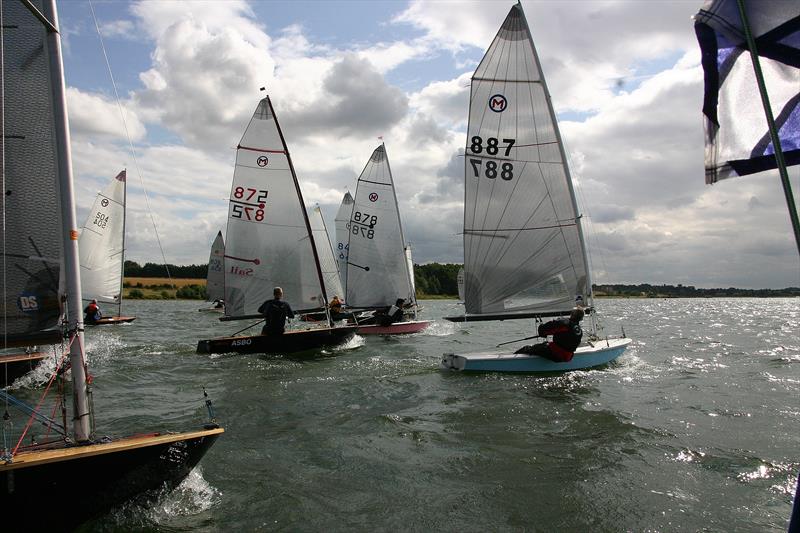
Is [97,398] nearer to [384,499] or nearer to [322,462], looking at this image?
[322,462]

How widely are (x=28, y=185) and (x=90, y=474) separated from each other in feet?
8.12

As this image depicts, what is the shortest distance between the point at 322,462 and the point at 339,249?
23.5 m

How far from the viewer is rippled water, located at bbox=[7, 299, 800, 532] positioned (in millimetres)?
4907

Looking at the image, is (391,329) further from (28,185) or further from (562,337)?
(28,185)

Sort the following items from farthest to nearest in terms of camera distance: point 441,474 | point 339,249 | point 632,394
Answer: point 339,249
point 632,394
point 441,474

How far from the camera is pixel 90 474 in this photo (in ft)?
13.3

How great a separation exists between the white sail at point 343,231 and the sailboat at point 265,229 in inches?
516

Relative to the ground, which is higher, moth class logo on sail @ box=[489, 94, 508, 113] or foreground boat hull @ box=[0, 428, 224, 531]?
moth class logo on sail @ box=[489, 94, 508, 113]

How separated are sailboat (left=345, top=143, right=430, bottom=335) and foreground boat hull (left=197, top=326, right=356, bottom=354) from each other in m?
8.60

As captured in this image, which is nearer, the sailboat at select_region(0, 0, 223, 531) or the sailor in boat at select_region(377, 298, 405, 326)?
the sailboat at select_region(0, 0, 223, 531)

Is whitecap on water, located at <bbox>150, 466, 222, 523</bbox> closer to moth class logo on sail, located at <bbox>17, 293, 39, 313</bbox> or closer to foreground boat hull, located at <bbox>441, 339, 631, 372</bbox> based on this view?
moth class logo on sail, located at <bbox>17, 293, 39, 313</bbox>

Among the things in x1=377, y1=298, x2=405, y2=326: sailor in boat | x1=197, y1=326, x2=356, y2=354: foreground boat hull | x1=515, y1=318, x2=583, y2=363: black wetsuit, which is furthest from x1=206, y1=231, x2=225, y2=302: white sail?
x1=515, y1=318, x2=583, y2=363: black wetsuit

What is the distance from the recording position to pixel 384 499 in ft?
17.3

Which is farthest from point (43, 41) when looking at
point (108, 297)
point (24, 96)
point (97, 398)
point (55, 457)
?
point (108, 297)
